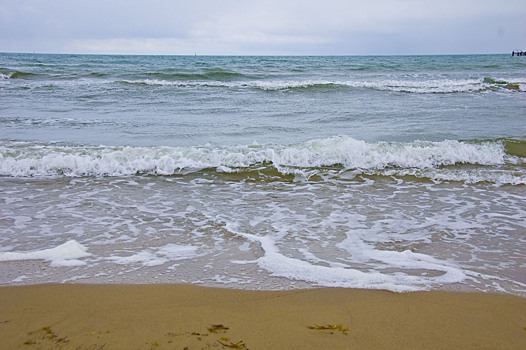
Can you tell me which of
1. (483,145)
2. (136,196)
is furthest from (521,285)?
(483,145)

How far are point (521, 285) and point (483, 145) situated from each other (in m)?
5.86

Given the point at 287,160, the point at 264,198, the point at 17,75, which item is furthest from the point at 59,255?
the point at 17,75

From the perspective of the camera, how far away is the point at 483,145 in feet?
27.0

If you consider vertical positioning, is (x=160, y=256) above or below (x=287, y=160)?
below

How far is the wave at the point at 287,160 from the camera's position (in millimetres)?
6770

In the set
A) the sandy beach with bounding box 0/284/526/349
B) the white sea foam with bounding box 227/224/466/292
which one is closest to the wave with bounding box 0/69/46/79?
the sandy beach with bounding box 0/284/526/349

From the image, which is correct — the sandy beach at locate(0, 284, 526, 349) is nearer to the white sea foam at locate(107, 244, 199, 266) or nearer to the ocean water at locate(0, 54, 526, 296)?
the ocean water at locate(0, 54, 526, 296)

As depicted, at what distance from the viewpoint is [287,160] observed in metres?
7.41

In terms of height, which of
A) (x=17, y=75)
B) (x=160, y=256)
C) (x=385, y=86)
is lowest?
(x=160, y=256)

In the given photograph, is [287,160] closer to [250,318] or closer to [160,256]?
[160,256]

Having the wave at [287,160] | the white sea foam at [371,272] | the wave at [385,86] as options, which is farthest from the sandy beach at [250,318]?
the wave at [385,86]

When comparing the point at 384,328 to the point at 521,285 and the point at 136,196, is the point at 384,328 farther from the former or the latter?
the point at 136,196

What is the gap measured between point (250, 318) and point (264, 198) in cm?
303

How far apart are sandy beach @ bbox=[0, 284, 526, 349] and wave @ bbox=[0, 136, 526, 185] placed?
12.9ft
